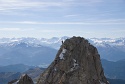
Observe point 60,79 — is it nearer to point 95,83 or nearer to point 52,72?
point 52,72

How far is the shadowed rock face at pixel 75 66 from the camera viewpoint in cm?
6725

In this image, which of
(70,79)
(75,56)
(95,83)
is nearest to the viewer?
(70,79)

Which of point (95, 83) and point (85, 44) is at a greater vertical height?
point (85, 44)

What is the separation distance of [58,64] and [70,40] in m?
10.1

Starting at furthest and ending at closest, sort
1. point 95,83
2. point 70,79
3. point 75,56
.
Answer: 1. point 75,56
2. point 95,83
3. point 70,79

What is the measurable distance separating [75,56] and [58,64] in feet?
20.0

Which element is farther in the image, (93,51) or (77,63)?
(93,51)

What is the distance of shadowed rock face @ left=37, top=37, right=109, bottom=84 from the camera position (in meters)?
67.2

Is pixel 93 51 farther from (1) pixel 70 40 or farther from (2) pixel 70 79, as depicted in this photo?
(2) pixel 70 79

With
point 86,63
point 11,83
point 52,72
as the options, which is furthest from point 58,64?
point 11,83

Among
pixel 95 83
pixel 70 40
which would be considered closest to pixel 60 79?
pixel 95 83

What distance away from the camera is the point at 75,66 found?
7000 cm

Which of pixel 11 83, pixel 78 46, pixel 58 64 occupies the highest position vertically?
pixel 78 46

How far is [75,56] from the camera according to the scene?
76.4 m
